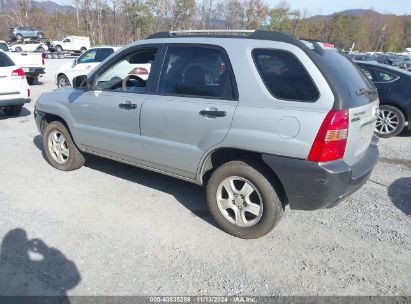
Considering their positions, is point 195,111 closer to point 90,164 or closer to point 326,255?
point 326,255

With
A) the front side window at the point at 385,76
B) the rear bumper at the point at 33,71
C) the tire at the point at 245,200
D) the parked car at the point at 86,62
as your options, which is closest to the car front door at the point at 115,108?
the tire at the point at 245,200

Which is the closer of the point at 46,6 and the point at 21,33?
the point at 21,33

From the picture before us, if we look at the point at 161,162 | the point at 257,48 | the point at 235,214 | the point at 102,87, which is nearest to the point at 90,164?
Result: the point at 102,87

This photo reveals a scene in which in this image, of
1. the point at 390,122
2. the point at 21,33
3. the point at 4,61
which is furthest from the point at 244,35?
the point at 21,33

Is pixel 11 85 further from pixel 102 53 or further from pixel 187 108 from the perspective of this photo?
pixel 187 108

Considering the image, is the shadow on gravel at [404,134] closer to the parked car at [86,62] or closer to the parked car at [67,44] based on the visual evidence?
the parked car at [86,62]

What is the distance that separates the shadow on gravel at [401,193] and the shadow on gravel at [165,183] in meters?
2.32

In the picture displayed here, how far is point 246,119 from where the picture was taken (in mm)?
3039

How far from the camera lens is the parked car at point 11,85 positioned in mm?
7906

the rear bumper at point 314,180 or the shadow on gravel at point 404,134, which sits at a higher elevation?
the rear bumper at point 314,180

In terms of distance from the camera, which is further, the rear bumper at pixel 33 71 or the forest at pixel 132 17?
the forest at pixel 132 17

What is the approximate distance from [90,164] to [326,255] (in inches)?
147

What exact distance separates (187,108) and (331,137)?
140 centimetres

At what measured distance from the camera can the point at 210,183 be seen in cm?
345
